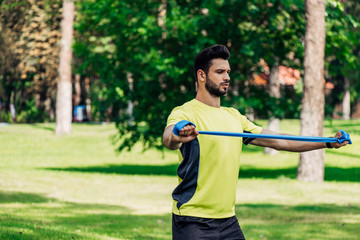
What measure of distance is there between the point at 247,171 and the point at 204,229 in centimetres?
1792

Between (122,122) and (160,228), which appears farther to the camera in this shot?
(122,122)

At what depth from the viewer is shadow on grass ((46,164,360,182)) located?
19797 millimetres

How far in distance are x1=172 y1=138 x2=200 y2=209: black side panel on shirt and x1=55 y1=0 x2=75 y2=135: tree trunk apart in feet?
98.5

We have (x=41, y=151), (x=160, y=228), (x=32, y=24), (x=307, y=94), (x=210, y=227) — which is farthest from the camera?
(x=32, y=24)

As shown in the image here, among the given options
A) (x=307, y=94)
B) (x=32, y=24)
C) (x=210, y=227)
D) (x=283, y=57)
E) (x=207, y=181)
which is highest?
(x=32, y=24)

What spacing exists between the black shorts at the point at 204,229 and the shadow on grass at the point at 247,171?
14.9 m

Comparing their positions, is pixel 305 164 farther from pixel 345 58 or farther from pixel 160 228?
pixel 160 228

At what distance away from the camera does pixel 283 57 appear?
18.4 metres

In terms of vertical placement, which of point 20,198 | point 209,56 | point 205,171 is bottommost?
point 20,198

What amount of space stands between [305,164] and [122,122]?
5539 mm

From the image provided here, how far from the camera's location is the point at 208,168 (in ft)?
14.1

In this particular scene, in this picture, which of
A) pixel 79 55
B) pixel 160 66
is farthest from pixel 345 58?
pixel 79 55

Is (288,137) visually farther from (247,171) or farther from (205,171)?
(247,171)

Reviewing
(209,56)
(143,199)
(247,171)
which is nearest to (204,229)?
(209,56)
